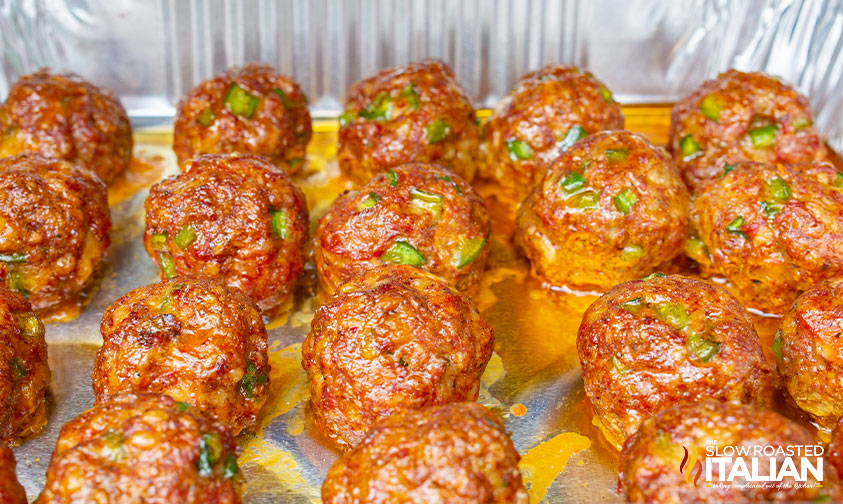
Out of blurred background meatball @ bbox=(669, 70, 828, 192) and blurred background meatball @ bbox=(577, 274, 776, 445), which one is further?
blurred background meatball @ bbox=(669, 70, 828, 192)

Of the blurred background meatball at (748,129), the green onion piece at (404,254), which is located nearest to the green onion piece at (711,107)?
the blurred background meatball at (748,129)

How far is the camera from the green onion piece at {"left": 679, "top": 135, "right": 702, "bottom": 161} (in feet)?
14.4

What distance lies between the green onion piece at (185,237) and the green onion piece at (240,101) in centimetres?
104

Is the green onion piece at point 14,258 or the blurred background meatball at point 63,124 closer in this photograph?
the green onion piece at point 14,258

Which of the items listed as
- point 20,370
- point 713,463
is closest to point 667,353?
point 713,463

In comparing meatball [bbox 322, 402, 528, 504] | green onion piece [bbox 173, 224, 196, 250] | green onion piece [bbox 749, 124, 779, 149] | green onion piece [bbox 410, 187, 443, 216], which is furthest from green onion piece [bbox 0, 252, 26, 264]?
green onion piece [bbox 749, 124, 779, 149]

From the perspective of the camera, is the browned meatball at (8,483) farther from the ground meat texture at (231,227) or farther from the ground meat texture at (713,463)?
the ground meat texture at (713,463)

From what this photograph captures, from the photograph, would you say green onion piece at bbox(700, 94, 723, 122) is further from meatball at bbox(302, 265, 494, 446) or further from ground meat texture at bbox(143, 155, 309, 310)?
ground meat texture at bbox(143, 155, 309, 310)

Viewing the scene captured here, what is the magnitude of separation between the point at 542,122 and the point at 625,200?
81 cm

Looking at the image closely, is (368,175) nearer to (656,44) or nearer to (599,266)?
(599,266)

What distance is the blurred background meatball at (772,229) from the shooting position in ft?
11.6

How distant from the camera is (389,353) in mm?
2963

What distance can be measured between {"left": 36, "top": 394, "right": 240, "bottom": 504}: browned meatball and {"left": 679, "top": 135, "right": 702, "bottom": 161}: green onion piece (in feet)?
9.14

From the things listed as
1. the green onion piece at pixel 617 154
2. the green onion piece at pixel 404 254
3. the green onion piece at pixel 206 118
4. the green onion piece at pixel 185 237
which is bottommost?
the green onion piece at pixel 404 254
